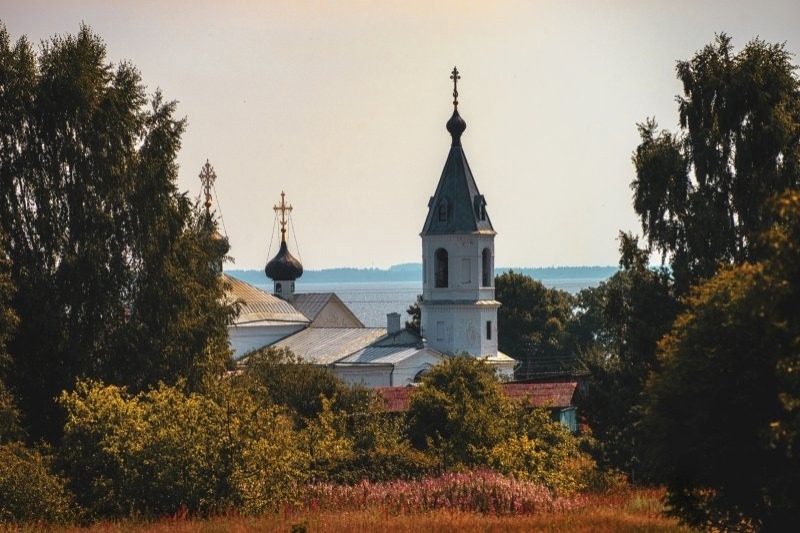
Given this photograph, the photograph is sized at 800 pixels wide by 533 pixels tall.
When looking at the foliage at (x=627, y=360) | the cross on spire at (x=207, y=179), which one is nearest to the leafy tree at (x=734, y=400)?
the foliage at (x=627, y=360)

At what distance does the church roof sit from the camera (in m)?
71.6

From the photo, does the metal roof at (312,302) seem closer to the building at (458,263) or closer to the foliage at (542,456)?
the building at (458,263)

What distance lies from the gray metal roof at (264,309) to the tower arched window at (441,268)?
958 cm

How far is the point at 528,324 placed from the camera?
95.0 m

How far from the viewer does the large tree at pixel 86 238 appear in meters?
32.2

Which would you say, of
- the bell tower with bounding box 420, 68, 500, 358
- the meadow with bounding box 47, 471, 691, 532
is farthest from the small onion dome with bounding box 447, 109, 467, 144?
the meadow with bounding box 47, 471, 691, 532

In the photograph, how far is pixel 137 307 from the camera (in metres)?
33.2

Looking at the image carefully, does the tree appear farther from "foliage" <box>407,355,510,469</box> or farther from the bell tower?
the bell tower

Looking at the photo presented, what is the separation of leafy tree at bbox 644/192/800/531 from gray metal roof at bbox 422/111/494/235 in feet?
184

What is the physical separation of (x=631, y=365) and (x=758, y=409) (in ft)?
55.1

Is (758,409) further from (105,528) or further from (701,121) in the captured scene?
(701,121)

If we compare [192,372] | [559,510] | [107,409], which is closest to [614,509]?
[559,510]

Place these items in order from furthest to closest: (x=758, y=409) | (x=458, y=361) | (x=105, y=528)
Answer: (x=458, y=361)
(x=105, y=528)
(x=758, y=409)

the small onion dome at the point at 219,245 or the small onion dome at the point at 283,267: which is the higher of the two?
the small onion dome at the point at 283,267
